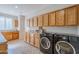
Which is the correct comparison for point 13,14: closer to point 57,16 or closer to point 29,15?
point 29,15

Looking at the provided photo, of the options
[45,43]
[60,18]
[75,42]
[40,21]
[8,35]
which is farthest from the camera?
[40,21]

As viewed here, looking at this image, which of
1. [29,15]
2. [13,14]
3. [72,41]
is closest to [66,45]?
[72,41]

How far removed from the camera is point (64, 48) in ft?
6.32

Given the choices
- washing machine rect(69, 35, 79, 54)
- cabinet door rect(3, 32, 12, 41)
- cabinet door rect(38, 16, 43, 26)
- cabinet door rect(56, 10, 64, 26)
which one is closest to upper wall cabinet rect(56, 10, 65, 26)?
cabinet door rect(56, 10, 64, 26)

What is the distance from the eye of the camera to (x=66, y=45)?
73.9 inches

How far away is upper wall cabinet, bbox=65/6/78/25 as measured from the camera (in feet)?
6.23

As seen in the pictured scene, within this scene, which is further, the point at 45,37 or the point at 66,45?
the point at 45,37

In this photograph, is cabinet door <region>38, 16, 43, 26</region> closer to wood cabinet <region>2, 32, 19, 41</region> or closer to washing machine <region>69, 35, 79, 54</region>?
wood cabinet <region>2, 32, 19, 41</region>

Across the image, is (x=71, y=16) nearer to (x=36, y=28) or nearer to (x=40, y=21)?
(x=40, y=21)

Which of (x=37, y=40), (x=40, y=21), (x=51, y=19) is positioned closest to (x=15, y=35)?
(x=37, y=40)

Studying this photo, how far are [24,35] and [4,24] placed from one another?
56cm

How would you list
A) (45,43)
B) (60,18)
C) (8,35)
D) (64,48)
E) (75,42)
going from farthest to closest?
(45,43), (8,35), (60,18), (64,48), (75,42)

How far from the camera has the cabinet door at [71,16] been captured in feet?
6.23

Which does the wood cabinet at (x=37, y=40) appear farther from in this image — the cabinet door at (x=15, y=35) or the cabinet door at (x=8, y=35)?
the cabinet door at (x=8, y=35)
